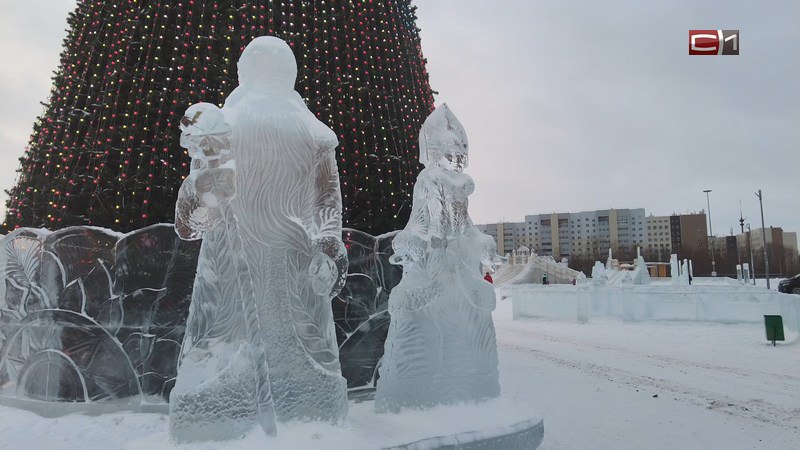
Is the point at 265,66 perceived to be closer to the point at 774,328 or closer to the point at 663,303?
the point at 774,328

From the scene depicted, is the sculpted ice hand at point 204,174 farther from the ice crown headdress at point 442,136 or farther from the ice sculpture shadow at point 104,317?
the ice sculpture shadow at point 104,317

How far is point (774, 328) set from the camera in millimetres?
11047

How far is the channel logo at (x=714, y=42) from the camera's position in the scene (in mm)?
9211

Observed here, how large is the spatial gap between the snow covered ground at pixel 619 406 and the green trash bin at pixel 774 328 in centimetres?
15

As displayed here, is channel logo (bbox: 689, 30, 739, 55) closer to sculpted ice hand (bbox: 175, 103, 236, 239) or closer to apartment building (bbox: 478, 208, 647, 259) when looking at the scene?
sculpted ice hand (bbox: 175, 103, 236, 239)

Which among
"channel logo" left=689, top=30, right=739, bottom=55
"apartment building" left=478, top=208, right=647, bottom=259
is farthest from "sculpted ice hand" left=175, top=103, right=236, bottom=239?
"apartment building" left=478, top=208, right=647, bottom=259

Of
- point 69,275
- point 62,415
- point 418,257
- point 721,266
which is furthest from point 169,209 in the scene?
point 721,266

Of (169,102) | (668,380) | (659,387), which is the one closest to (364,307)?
(169,102)

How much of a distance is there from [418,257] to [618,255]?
65.6 m

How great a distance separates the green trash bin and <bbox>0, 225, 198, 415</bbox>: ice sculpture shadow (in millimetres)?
11053

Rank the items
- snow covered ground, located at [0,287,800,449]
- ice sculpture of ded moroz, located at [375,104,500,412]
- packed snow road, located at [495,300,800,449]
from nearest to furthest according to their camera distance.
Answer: ice sculpture of ded moroz, located at [375,104,500,412]
snow covered ground, located at [0,287,800,449]
packed snow road, located at [495,300,800,449]

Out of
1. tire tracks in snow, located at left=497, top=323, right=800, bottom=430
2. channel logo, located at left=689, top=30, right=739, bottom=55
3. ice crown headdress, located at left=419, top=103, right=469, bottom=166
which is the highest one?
channel logo, located at left=689, top=30, right=739, bottom=55

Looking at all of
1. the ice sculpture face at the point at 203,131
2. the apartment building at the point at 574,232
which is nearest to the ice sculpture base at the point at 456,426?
the ice sculpture face at the point at 203,131

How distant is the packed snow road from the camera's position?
520 centimetres
